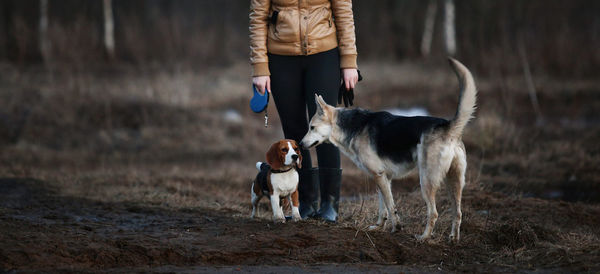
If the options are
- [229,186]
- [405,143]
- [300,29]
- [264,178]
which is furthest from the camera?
[229,186]

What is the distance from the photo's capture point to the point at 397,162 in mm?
4820

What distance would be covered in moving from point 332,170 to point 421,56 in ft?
56.7

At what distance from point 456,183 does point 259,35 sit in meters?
1.99

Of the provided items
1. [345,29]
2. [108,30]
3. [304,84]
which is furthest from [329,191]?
[108,30]

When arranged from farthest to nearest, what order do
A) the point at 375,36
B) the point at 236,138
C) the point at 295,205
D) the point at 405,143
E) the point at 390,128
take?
the point at 375,36 < the point at 236,138 < the point at 295,205 < the point at 390,128 < the point at 405,143

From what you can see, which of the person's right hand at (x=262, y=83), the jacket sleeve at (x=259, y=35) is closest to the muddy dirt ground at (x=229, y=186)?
the person's right hand at (x=262, y=83)

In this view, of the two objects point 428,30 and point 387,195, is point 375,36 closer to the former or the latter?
point 428,30

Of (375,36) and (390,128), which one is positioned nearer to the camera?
(390,128)

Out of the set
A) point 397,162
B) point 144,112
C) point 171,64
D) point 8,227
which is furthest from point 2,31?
point 397,162

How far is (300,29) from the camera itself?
5.08 meters

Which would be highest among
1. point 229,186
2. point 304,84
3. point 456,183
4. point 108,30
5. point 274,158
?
point 108,30

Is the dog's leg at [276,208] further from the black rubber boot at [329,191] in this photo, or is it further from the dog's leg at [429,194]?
the dog's leg at [429,194]

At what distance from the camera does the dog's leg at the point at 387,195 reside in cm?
488

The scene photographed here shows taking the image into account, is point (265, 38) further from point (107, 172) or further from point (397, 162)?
point (107, 172)
